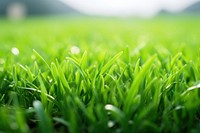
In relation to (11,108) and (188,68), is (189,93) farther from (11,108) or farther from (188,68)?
(11,108)

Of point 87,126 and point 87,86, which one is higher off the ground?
point 87,86

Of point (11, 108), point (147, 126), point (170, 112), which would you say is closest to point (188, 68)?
point (170, 112)

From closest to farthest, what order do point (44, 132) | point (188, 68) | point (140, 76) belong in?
point (44, 132)
point (140, 76)
point (188, 68)

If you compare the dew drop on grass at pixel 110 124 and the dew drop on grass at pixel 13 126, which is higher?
the dew drop on grass at pixel 110 124

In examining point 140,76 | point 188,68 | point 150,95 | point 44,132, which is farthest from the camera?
point 188,68

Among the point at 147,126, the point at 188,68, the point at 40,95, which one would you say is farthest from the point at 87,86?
the point at 188,68

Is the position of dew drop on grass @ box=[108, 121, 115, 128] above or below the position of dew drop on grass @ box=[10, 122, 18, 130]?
above

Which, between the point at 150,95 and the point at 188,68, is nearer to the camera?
the point at 150,95

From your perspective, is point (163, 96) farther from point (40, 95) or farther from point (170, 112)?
point (40, 95)

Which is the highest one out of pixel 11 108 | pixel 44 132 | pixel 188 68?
pixel 188 68

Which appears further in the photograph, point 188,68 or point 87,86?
point 188,68
